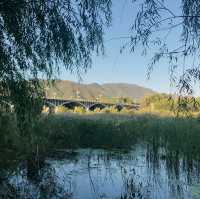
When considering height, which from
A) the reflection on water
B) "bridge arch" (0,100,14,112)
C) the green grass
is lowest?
the reflection on water

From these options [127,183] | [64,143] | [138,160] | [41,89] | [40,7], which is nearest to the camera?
[40,7]

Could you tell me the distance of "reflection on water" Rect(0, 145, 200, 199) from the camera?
7.19 meters

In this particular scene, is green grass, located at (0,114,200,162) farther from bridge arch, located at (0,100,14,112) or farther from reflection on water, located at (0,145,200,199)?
bridge arch, located at (0,100,14,112)

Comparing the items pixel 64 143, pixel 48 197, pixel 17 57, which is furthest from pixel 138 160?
pixel 17 57

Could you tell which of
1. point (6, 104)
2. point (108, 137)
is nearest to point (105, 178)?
point (6, 104)

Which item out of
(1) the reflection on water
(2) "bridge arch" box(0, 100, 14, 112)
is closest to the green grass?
(1) the reflection on water

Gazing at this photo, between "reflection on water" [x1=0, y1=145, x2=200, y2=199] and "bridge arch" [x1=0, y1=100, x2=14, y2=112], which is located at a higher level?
"bridge arch" [x1=0, y1=100, x2=14, y2=112]

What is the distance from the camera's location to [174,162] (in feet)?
33.5

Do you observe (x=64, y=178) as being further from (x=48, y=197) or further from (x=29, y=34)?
(x=29, y=34)

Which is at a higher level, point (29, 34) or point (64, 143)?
point (29, 34)

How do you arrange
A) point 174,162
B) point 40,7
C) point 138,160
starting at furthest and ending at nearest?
point 138,160, point 174,162, point 40,7

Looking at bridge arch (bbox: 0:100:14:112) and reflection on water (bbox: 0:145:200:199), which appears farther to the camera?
reflection on water (bbox: 0:145:200:199)

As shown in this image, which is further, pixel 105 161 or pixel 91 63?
pixel 105 161

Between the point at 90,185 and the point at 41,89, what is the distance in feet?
8.16
